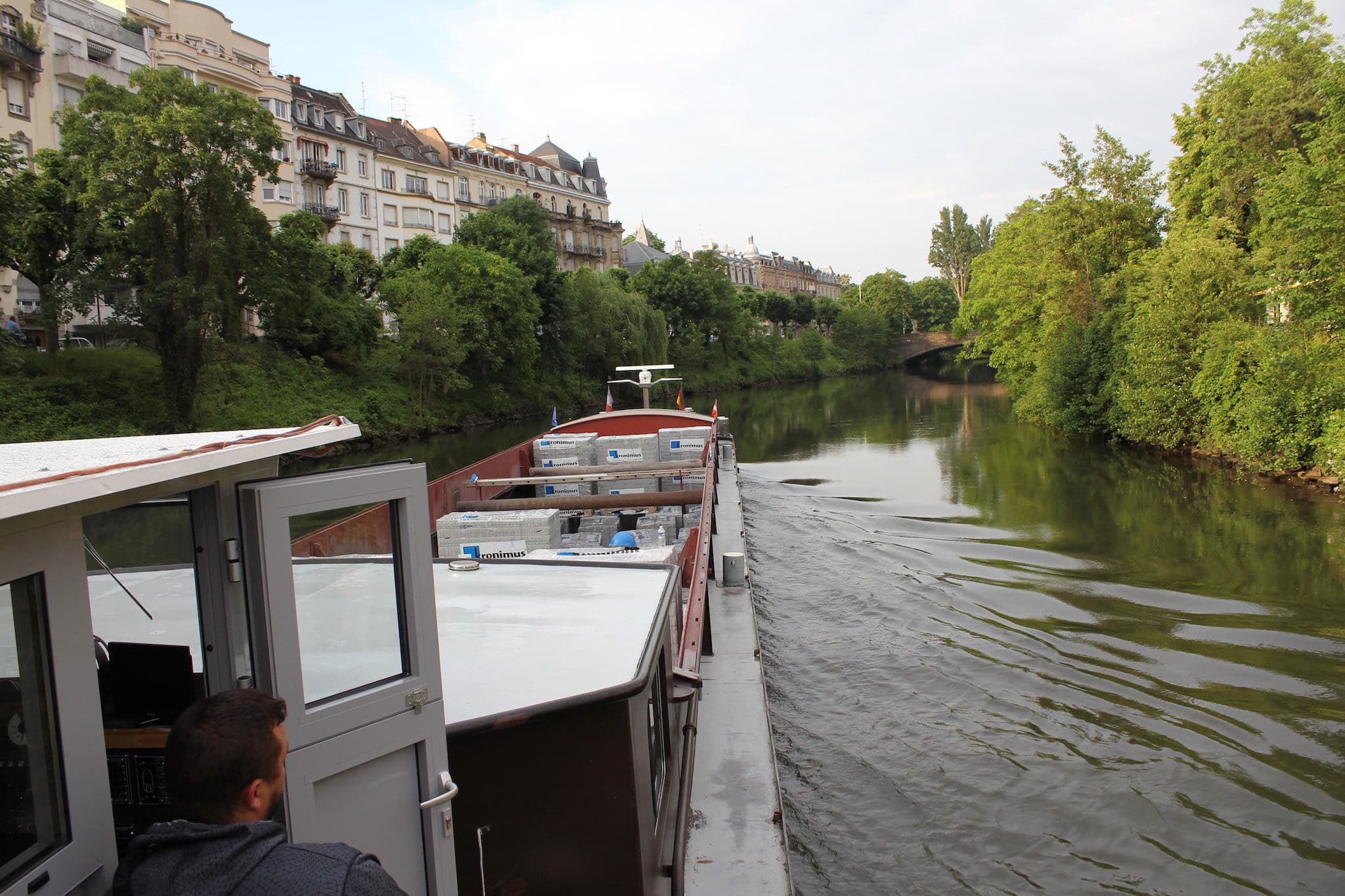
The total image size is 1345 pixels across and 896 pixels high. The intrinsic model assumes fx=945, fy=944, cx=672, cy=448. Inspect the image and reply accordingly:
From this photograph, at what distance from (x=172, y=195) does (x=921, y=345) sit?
84.3 m

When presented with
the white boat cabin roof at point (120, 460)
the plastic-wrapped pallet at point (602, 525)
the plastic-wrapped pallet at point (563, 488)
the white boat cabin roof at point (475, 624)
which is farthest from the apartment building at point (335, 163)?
the white boat cabin roof at point (120, 460)

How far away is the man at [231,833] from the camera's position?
1.90 metres

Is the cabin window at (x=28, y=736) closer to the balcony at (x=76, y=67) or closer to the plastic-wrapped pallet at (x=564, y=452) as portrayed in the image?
the plastic-wrapped pallet at (x=564, y=452)

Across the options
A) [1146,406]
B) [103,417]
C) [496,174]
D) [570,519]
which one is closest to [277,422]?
[103,417]

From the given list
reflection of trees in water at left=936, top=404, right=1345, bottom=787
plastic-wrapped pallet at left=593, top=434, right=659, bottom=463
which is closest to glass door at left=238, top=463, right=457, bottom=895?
reflection of trees in water at left=936, top=404, right=1345, bottom=787

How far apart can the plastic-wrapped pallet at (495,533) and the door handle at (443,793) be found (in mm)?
6893

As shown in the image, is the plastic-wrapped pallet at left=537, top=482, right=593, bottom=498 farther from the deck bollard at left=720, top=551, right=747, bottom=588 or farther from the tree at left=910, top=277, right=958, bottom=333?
the tree at left=910, top=277, right=958, bottom=333

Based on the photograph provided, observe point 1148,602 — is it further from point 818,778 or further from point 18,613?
point 18,613

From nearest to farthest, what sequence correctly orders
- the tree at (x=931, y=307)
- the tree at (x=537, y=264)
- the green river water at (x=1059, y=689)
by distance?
the green river water at (x=1059, y=689), the tree at (x=537, y=264), the tree at (x=931, y=307)

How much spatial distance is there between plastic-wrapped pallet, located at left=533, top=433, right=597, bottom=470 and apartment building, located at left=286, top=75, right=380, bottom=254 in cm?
3458

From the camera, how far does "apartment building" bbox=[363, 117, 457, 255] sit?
53781 millimetres

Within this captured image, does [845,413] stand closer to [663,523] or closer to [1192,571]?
[1192,571]

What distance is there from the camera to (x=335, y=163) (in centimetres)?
4953

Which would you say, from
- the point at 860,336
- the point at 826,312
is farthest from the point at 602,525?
the point at 826,312
